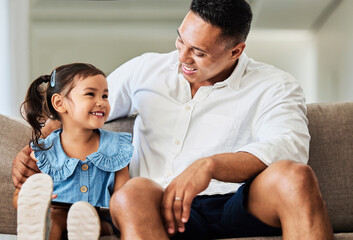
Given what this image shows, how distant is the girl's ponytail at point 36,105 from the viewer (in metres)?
1.66

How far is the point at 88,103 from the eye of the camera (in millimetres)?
1550

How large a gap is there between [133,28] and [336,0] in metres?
1.26

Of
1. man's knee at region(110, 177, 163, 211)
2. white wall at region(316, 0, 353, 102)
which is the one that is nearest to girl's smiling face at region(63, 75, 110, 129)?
man's knee at region(110, 177, 163, 211)

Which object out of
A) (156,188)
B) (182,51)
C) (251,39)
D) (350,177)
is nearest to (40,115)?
(182,51)

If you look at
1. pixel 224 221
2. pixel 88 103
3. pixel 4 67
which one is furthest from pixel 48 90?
pixel 4 67

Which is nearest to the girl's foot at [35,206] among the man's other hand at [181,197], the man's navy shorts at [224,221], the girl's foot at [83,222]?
the girl's foot at [83,222]

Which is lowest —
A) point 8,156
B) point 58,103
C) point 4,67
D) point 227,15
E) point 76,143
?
point 4,67

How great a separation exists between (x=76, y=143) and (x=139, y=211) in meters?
0.51

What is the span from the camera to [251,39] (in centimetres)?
323

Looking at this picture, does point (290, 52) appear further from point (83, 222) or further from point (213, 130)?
point (83, 222)

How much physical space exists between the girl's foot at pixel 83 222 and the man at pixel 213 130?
9 centimetres

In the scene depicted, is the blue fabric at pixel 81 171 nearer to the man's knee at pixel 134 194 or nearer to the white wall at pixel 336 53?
the man's knee at pixel 134 194

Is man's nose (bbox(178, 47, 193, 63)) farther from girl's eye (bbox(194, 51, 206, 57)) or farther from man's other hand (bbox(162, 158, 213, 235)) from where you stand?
man's other hand (bbox(162, 158, 213, 235))

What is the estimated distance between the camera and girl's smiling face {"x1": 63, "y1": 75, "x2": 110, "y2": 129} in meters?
1.55
